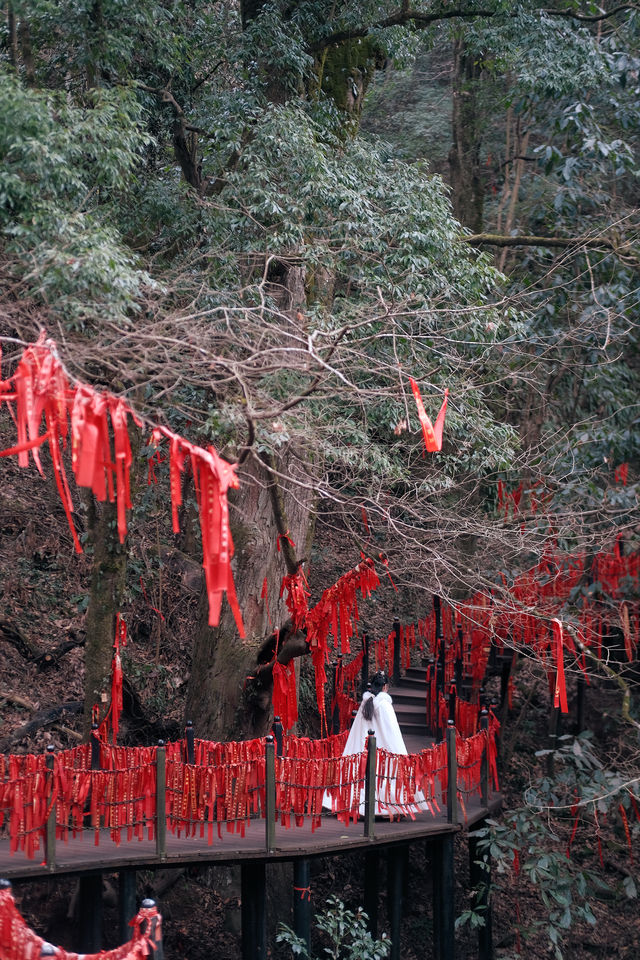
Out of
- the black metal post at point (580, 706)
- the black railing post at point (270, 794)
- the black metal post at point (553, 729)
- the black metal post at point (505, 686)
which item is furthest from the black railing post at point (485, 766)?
the black metal post at point (580, 706)

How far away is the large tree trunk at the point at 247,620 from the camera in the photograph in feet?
35.9

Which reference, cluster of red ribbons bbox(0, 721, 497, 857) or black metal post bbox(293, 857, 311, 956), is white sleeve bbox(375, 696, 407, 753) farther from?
black metal post bbox(293, 857, 311, 956)

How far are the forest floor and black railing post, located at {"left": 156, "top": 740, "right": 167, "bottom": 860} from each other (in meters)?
3.89

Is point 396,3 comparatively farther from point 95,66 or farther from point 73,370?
point 73,370

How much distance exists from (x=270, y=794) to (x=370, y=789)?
1.04 meters

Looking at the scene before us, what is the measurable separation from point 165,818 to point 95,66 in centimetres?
710

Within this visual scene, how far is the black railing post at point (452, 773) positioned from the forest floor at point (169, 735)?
7.34 ft

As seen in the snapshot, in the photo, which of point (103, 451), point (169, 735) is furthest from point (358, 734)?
point (103, 451)

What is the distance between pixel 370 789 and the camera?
8.54 m

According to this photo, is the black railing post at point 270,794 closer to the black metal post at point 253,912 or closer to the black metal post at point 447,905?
the black metal post at point 253,912

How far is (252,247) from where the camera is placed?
391 inches

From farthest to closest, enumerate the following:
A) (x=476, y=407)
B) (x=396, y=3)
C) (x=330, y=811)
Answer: (x=396, y=3)
(x=476, y=407)
(x=330, y=811)

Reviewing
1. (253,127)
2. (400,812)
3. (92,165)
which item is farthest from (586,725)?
(92,165)

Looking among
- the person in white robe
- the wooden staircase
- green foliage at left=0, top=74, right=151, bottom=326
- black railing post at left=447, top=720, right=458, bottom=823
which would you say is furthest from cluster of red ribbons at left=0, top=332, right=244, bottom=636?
the wooden staircase
